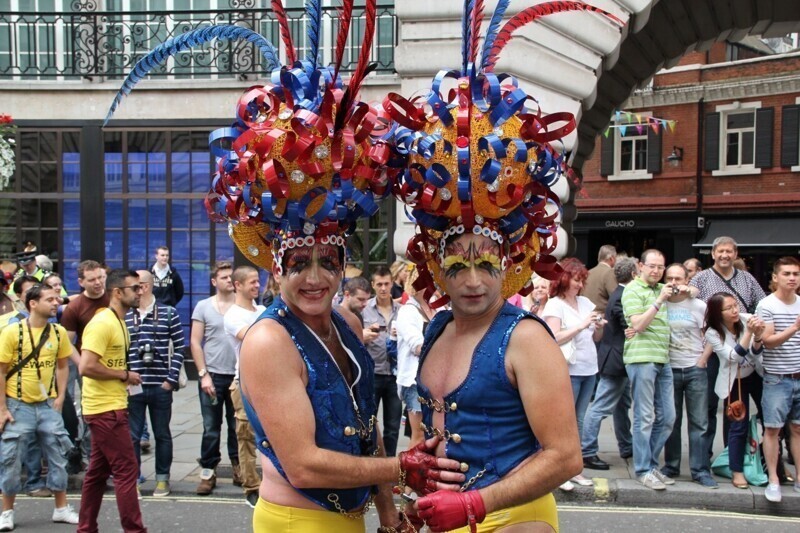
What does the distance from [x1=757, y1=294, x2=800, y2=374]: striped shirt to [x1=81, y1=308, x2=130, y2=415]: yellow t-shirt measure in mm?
5069

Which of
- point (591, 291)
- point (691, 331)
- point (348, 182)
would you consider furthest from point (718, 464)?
point (348, 182)

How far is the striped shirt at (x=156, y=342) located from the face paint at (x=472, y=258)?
454 cm

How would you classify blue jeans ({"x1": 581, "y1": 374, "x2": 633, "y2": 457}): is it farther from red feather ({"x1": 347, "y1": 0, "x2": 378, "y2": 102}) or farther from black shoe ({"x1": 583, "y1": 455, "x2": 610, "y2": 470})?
red feather ({"x1": 347, "y1": 0, "x2": 378, "y2": 102})

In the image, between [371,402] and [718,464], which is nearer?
[371,402]

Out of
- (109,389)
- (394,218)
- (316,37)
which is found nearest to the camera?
(316,37)

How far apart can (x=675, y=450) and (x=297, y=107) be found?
5697 millimetres

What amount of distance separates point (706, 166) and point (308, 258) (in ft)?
75.1

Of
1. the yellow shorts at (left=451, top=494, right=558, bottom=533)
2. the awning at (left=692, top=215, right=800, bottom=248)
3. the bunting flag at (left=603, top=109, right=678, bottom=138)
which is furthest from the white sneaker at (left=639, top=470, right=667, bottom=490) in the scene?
the awning at (left=692, top=215, right=800, bottom=248)

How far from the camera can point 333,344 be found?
2.99 metres

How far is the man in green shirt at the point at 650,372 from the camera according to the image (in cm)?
680

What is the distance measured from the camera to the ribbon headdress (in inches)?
103

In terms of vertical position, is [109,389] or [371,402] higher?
[371,402]

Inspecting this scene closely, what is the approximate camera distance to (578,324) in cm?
677

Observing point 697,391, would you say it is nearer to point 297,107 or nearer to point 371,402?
point 371,402
